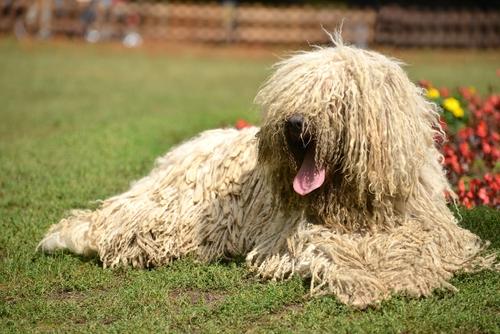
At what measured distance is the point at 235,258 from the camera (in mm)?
6035

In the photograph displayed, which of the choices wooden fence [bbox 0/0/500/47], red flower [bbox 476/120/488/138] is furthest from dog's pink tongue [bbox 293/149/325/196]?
wooden fence [bbox 0/0/500/47]

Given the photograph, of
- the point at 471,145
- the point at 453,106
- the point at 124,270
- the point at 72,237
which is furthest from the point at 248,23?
the point at 124,270

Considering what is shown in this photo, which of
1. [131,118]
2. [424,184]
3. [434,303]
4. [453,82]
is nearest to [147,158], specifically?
[131,118]

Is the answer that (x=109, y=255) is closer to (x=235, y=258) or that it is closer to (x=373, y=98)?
(x=235, y=258)

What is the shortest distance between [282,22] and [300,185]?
87.3 feet

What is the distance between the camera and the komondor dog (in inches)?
201

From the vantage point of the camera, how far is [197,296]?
542 cm

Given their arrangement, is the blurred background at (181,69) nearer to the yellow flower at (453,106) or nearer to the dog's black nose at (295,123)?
the yellow flower at (453,106)

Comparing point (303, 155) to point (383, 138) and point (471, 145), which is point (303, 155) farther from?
point (471, 145)

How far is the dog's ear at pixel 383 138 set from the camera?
5.10m

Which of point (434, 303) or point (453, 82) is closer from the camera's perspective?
point (434, 303)

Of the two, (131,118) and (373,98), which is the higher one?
(373,98)

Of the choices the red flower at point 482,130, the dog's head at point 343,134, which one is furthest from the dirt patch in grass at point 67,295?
the red flower at point 482,130

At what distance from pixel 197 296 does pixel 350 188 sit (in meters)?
1.18
